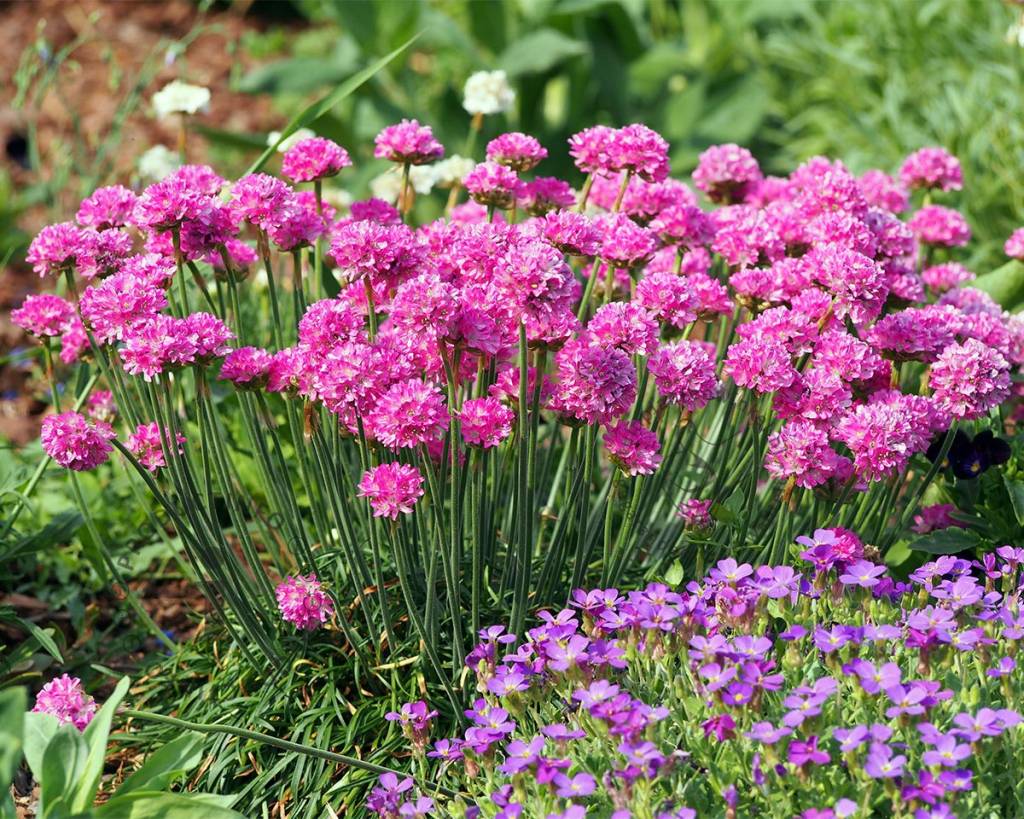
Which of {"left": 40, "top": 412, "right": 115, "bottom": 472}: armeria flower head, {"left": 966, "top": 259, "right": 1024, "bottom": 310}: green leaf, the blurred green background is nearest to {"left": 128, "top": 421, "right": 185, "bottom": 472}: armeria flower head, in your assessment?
{"left": 40, "top": 412, "right": 115, "bottom": 472}: armeria flower head

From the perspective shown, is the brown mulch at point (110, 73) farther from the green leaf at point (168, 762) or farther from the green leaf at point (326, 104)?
the green leaf at point (168, 762)

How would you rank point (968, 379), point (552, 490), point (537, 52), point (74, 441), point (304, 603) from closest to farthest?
point (74, 441), point (968, 379), point (304, 603), point (552, 490), point (537, 52)

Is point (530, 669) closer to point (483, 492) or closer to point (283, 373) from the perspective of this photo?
point (483, 492)

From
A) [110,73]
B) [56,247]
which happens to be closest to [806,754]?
[56,247]

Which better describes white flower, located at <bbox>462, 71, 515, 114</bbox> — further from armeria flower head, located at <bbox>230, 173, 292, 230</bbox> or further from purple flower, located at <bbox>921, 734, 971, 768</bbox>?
purple flower, located at <bbox>921, 734, 971, 768</bbox>

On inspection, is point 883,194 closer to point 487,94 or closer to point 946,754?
point 487,94

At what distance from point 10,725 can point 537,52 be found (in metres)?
4.41

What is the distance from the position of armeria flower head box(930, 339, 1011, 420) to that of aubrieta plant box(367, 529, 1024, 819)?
293 millimetres

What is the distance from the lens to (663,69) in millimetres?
6371

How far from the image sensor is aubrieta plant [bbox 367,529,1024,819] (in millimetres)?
1959

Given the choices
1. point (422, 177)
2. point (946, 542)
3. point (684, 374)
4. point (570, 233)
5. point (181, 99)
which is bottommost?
point (946, 542)

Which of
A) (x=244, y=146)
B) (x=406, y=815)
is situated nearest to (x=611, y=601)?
(x=406, y=815)

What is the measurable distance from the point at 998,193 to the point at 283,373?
12.0 ft

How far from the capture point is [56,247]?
249 cm
